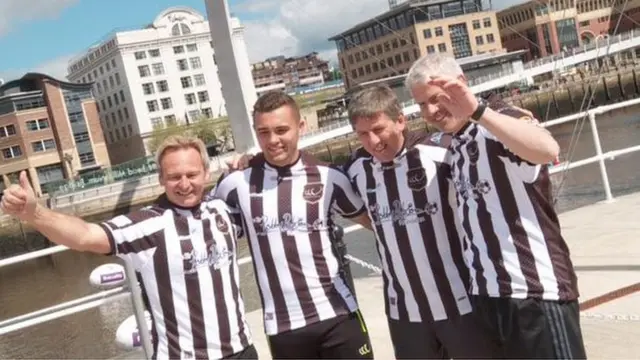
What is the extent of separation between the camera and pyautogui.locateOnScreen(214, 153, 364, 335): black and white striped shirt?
211 centimetres

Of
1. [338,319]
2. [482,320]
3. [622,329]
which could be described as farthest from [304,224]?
[622,329]

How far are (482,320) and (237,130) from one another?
54.7 ft

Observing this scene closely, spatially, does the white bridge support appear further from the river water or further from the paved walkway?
the paved walkway

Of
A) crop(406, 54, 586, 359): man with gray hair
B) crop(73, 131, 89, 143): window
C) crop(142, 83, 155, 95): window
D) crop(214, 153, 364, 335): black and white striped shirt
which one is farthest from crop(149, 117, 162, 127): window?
crop(406, 54, 586, 359): man with gray hair

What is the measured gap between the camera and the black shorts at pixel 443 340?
2.03m

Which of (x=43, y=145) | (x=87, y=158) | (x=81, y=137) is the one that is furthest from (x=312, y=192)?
(x=87, y=158)

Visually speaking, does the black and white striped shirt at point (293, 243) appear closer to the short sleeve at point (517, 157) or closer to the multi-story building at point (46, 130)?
the short sleeve at point (517, 157)

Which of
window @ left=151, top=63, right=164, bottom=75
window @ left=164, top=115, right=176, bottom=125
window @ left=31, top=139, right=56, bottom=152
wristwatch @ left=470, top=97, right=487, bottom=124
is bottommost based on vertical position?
wristwatch @ left=470, top=97, right=487, bottom=124

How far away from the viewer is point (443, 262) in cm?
210

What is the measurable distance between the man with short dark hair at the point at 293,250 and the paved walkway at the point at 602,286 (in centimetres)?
100

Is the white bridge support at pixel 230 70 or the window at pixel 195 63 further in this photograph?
the window at pixel 195 63

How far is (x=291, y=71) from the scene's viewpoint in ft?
394

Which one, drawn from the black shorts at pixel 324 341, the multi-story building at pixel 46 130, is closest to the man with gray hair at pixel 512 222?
the black shorts at pixel 324 341

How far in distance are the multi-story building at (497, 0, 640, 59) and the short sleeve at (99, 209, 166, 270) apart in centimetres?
6167
